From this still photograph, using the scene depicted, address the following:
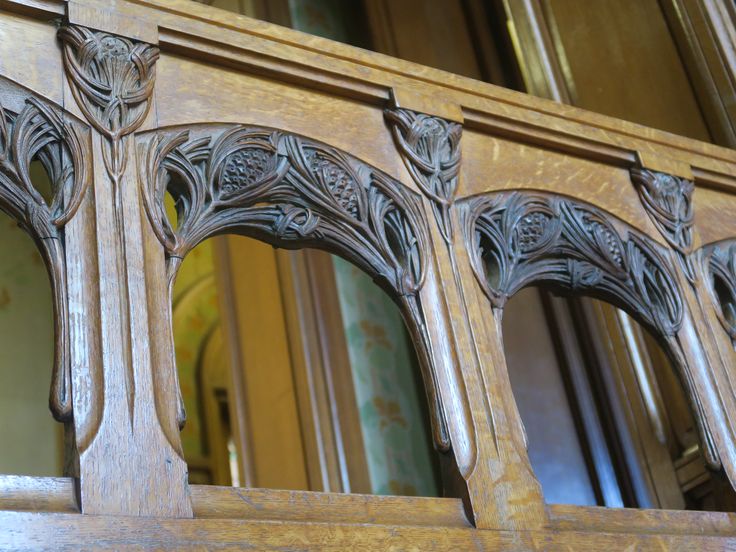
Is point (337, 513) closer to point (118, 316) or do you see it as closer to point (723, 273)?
point (118, 316)

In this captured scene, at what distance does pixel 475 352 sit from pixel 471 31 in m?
3.59

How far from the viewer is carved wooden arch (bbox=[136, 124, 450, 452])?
217cm

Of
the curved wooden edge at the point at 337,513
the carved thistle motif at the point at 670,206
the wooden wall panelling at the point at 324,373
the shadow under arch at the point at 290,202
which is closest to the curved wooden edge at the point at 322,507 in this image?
the curved wooden edge at the point at 337,513

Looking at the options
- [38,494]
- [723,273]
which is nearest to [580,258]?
[723,273]

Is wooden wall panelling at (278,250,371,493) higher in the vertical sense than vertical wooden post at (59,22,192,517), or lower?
higher

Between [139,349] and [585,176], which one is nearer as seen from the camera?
[139,349]

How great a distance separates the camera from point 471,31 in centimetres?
562

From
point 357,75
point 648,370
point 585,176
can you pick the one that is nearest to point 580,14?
point 648,370

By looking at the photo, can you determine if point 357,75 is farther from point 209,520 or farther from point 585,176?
point 209,520

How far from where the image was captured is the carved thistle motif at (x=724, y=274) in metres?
2.96

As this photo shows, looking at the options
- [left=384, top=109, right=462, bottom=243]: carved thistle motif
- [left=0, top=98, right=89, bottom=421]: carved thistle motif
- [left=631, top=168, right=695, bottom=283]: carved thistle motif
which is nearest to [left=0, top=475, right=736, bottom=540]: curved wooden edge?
[left=0, top=98, right=89, bottom=421]: carved thistle motif

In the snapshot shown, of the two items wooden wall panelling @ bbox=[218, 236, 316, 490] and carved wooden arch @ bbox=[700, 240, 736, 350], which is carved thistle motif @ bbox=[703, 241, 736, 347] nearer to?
carved wooden arch @ bbox=[700, 240, 736, 350]

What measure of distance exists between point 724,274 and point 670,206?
0.78 feet

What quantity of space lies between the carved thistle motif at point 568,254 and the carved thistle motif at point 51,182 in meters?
0.90
